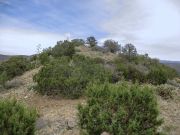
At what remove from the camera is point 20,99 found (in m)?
16.8

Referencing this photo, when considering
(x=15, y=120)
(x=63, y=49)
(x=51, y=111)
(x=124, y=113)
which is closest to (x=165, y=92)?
(x=51, y=111)

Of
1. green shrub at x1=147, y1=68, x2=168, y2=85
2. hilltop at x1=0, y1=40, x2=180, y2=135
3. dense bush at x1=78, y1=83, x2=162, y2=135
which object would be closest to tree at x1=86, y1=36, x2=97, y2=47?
hilltop at x1=0, y1=40, x2=180, y2=135

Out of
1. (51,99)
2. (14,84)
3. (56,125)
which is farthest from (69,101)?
(14,84)

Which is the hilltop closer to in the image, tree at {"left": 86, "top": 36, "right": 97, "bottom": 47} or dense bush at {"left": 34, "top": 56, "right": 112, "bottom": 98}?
dense bush at {"left": 34, "top": 56, "right": 112, "bottom": 98}

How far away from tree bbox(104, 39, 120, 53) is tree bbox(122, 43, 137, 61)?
2247 mm

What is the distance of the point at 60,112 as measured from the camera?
1412cm

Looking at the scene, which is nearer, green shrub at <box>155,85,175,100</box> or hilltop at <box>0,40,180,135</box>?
hilltop at <box>0,40,180,135</box>

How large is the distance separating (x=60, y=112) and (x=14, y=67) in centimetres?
1048

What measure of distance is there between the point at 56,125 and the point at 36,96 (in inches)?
188

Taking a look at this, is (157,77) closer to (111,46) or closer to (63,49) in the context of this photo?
(63,49)

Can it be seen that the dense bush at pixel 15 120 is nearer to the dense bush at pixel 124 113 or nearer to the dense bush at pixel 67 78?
the dense bush at pixel 124 113

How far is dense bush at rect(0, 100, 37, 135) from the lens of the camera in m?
9.08

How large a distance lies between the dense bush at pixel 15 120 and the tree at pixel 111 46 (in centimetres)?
2935

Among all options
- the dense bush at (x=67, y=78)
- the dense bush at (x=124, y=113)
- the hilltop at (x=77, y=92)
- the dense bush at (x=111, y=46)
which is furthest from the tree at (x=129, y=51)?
the dense bush at (x=124, y=113)
